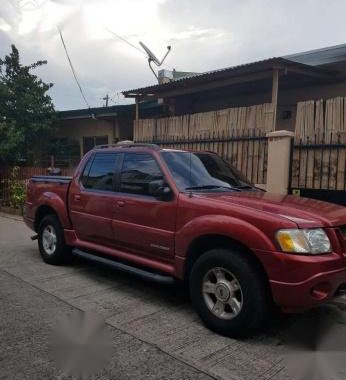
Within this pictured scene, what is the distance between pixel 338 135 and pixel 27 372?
609 cm

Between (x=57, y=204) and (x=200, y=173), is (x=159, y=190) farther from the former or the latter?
(x=57, y=204)

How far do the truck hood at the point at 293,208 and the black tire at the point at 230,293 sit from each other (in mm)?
505

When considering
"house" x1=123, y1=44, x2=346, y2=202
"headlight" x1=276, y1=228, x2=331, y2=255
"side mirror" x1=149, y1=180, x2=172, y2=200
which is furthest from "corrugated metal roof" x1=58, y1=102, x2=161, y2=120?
"headlight" x1=276, y1=228, x2=331, y2=255

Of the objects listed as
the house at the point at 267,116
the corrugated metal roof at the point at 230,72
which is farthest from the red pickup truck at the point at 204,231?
the corrugated metal roof at the point at 230,72

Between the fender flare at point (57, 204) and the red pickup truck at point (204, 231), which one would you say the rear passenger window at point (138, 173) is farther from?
the fender flare at point (57, 204)

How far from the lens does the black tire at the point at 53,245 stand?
6.23 metres

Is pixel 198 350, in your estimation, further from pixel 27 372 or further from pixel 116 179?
pixel 116 179

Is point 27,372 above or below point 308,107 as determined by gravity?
below

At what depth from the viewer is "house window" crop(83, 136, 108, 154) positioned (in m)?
16.4

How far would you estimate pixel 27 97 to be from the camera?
46.4 feet

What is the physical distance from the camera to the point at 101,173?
571 cm

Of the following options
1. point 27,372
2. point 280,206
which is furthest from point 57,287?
point 280,206

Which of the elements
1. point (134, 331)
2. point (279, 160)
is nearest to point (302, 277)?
point (134, 331)

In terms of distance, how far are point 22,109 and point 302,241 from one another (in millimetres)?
12666
